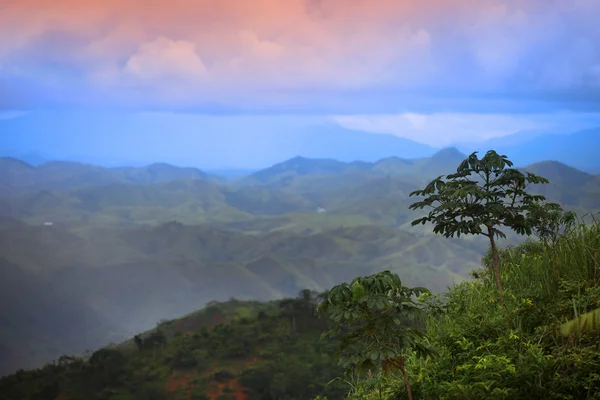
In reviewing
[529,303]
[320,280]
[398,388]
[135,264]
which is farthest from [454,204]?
[135,264]

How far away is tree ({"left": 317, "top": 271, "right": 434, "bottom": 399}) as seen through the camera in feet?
11.2

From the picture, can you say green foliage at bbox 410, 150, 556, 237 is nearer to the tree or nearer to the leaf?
the leaf

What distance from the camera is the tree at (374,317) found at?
11.2 ft

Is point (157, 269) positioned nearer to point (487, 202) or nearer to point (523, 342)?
point (487, 202)

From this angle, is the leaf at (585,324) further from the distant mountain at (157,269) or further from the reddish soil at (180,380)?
the distant mountain at (157,269)

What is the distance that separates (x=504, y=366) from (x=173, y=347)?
4390 cm

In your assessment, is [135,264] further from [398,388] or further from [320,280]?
[398,388]

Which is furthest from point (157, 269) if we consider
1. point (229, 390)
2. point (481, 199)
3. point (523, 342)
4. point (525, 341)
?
point (523, 342)

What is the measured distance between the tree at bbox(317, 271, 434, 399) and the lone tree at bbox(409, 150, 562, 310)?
1.45 meters

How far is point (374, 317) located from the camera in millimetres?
3730

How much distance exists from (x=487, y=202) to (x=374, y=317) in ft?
6.91

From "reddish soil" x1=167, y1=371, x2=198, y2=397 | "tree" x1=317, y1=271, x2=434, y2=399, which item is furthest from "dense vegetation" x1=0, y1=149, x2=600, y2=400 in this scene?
"reddish soil" x1=167, y1=371, x2=198, y2=397

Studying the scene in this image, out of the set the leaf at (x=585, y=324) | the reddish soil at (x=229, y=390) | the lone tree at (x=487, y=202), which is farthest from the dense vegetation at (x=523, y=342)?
the reddish soil at (x=229, y=390)

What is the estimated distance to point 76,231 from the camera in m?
188
